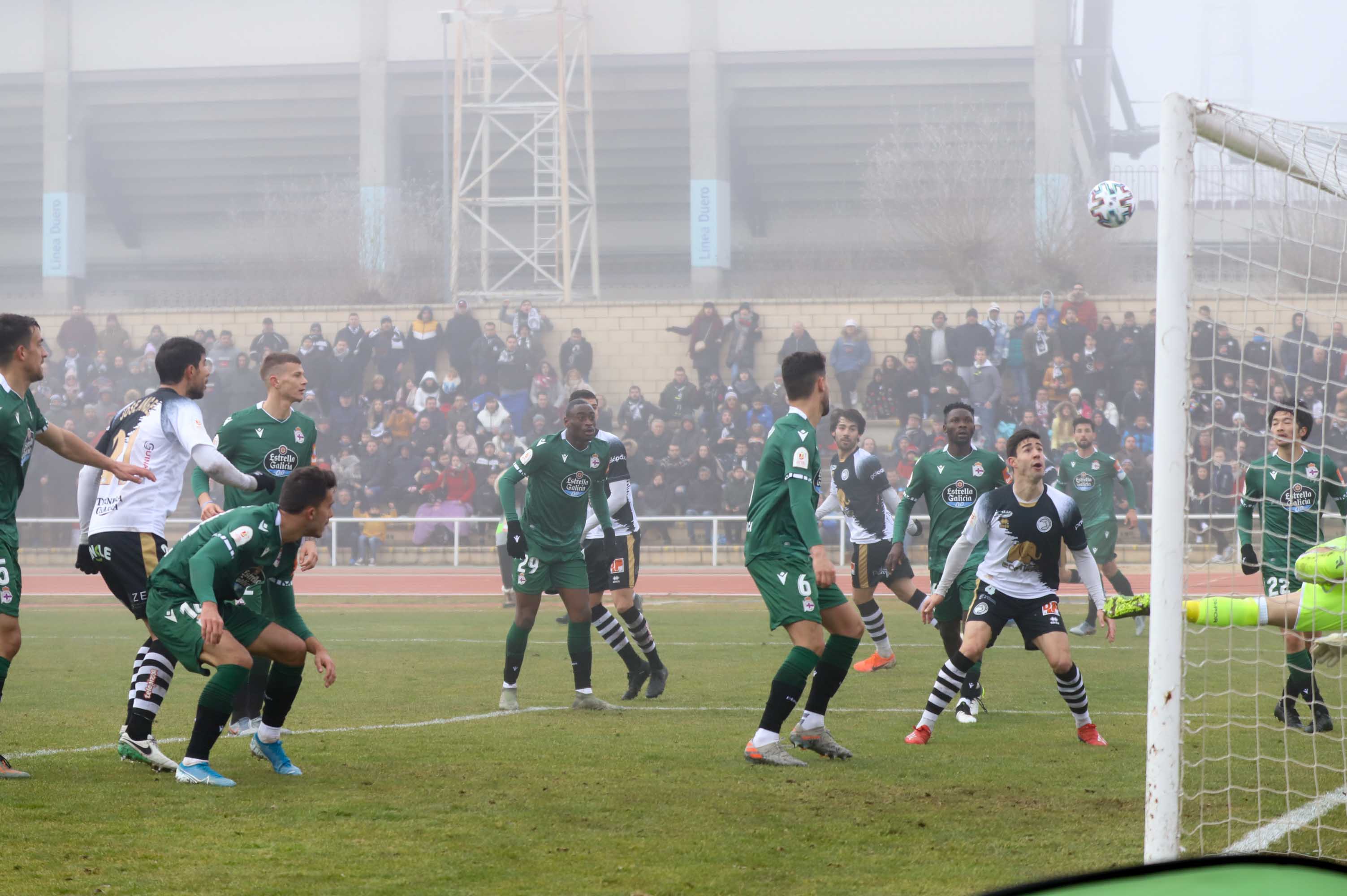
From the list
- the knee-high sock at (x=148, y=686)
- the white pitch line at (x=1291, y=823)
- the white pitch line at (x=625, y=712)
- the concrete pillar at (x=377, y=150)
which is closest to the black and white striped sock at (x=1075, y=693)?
the white pitch line at (x=625, y=712)

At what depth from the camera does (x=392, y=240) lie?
4094 cm

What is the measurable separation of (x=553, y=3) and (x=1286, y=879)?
135 feet

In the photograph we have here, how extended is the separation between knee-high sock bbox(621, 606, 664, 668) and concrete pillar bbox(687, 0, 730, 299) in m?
29.4

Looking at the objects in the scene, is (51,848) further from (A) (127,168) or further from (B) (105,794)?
(A) (127,168)

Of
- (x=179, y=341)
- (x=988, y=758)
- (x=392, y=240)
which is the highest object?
(x=392, y=240)

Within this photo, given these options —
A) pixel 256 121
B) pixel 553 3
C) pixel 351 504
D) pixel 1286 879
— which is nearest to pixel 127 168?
pixel 256 121

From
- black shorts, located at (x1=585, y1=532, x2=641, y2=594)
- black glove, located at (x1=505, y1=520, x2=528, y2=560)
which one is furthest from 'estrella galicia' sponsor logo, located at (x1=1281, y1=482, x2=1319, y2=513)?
black glove, located at (x1=505, y1=520, x2=528, y2=560)

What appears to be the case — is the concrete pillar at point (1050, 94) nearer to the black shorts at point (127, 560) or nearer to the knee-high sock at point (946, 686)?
the knee-high sock at point (946, 686)

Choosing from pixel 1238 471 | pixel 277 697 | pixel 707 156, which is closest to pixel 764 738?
pixel 277 697

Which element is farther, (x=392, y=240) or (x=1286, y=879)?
(x=392, y=240)

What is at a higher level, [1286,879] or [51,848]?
[1286,879]

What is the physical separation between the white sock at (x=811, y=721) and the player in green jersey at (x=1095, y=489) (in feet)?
27.0

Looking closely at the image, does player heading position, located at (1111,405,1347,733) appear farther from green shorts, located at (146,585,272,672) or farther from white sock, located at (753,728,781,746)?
green shorts, located at (146,585,272,672)

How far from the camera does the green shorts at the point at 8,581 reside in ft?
21.8
